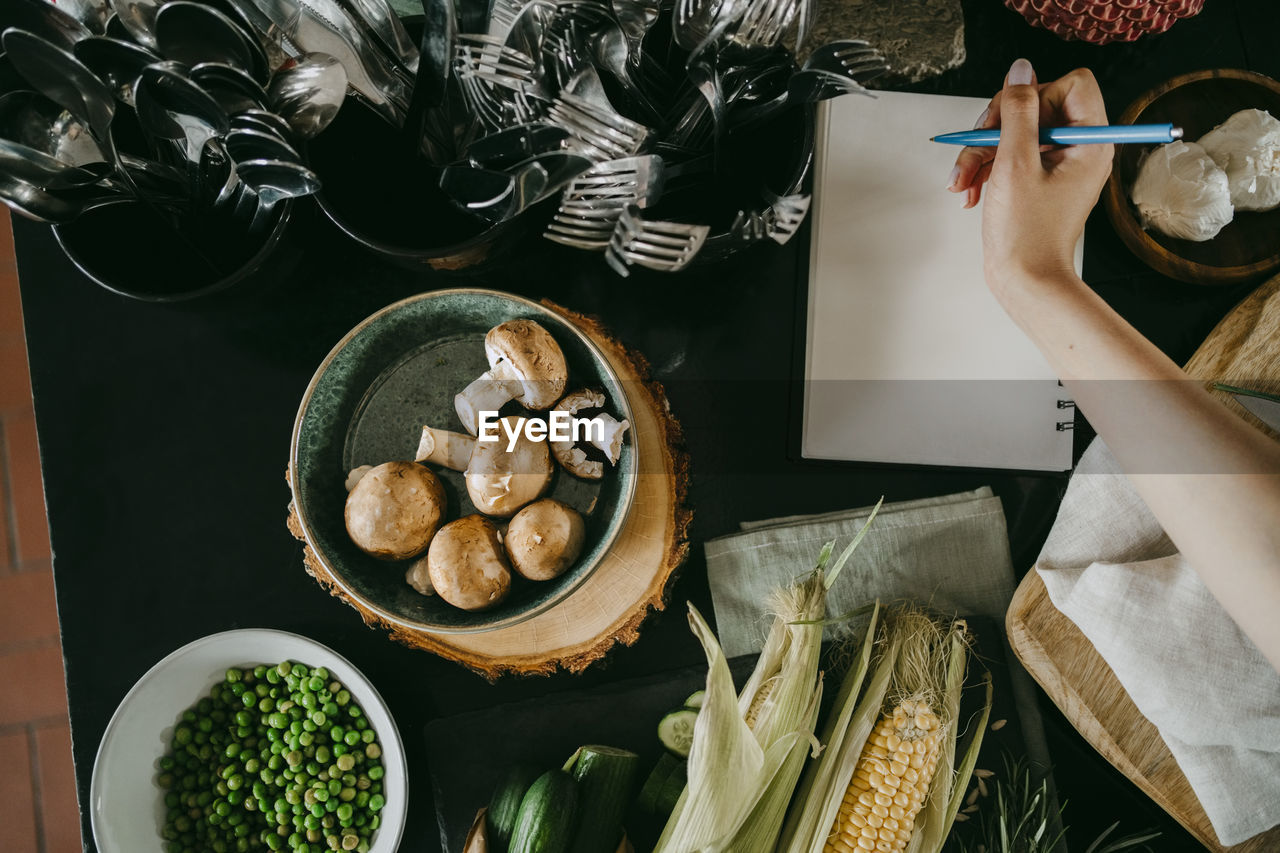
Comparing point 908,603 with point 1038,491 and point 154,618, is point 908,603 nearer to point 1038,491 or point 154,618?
point 1038,491

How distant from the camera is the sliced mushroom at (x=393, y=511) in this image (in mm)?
734

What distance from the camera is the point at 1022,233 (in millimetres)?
701

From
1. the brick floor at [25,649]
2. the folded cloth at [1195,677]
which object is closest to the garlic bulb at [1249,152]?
the folded cloth at [1195,677]

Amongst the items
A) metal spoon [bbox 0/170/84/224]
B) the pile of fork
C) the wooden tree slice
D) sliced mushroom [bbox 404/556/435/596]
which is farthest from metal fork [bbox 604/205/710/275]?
metal spoon [bbox 0/170/84/224]

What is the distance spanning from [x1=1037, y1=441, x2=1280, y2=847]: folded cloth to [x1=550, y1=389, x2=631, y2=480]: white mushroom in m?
0.48

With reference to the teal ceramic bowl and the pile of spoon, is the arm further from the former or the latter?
the pile of spoon

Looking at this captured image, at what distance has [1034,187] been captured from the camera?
0.69m

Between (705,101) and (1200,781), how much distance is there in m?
0.79

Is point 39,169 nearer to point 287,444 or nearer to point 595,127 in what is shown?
point 287,444

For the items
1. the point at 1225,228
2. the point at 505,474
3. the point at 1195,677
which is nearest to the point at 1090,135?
the point at 1225,228

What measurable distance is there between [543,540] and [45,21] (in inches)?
24.0

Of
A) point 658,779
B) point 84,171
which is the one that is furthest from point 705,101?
point 658,779

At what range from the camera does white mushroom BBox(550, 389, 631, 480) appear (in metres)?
0.77

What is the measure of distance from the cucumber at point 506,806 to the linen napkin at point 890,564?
256 millimetres
